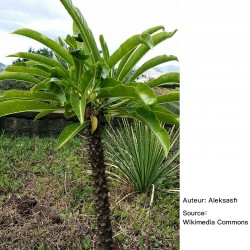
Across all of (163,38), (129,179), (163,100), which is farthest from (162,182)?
(163,38)

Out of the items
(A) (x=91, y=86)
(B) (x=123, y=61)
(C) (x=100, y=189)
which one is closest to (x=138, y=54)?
(B) (x=123, y=61)

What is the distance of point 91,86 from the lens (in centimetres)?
229

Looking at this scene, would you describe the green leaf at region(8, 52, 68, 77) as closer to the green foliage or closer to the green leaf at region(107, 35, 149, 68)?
the green foliage

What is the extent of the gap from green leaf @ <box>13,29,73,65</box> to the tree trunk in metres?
0.46

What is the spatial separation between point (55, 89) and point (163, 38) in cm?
67

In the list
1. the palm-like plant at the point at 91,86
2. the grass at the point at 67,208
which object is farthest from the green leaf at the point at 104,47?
the grass at the point at 67,208

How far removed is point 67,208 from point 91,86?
1.94 meters

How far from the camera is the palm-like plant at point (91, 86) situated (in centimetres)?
207

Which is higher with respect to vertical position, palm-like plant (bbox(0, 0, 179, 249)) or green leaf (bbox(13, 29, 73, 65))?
green leaf (bbox(13, 29, 73, 65))

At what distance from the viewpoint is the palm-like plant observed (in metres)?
2.07

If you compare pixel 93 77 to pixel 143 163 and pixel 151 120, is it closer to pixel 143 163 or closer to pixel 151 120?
pixel 151 120

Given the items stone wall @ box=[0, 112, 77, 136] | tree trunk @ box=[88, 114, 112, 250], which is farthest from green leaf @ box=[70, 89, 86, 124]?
stone wall @ box=[0, 112, 77, 136]

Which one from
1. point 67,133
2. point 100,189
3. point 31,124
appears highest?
point 31,124

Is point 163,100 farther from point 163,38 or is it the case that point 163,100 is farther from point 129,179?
point 129,179
